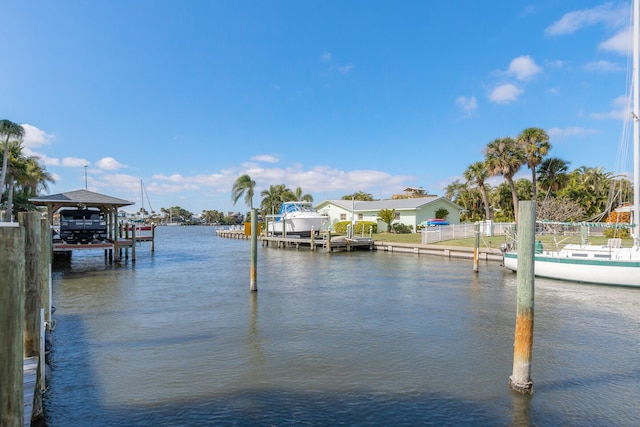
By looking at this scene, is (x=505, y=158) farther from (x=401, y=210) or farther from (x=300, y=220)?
(x=300, y=220)

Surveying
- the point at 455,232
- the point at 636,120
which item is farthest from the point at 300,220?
the point at 636,120

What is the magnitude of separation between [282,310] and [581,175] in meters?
46.6

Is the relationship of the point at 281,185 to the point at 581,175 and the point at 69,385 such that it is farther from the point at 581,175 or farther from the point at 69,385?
the point at 69,385

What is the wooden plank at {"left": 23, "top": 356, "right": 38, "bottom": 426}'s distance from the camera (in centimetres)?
489

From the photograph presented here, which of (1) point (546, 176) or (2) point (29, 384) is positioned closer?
(2) point (29, 384)

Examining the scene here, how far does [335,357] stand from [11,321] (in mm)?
6404

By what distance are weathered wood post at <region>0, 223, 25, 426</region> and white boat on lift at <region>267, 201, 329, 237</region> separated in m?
37.9

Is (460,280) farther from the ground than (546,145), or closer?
closer

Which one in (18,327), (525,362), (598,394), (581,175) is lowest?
(598,394)

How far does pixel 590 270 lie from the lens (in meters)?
18.3

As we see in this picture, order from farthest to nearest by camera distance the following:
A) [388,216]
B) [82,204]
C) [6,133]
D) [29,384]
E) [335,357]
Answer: [388,216] < [6,133] < [82,204] < [335,357] < [29,384]

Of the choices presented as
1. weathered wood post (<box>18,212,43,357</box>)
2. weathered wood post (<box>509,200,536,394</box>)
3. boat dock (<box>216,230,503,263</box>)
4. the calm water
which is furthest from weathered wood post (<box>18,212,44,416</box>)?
boat dock (<box>216,230,503,263</box>)

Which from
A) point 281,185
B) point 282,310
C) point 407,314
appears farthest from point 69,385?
point 281,185

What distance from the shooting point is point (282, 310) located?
13.2m
